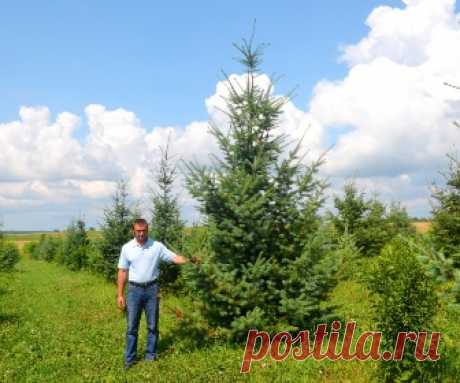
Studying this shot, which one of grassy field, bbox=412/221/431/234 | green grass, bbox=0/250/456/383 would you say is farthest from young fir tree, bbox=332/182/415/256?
green grass, bbox=0/250/456/383

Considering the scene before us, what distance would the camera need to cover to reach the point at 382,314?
660cm

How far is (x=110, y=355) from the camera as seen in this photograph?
365 inches

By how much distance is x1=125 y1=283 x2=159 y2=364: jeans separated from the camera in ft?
28.2

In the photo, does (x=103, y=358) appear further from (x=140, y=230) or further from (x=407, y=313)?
(x=407, y=313)

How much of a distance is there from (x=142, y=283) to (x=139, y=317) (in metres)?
0.61

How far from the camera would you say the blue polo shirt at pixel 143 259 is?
344 inches

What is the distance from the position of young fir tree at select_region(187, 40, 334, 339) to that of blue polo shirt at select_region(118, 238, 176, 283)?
70cm

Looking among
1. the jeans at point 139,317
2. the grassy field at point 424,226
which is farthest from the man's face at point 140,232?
the grassy field at point 424,226

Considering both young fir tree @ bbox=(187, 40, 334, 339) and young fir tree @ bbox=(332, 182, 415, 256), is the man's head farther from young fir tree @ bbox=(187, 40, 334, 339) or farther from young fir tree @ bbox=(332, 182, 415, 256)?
young fir tree @ bbox=(332, 182, 415, 256)

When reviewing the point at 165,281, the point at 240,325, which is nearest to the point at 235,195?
the point at 240,325

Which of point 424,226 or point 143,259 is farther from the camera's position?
point 424,226

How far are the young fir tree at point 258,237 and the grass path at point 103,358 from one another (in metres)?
0.90

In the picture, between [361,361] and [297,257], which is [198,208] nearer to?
[297,257]

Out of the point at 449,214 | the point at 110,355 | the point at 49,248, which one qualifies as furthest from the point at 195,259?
the point at 49,248
